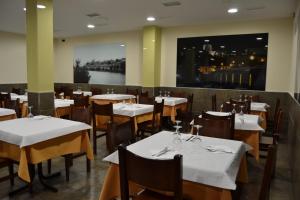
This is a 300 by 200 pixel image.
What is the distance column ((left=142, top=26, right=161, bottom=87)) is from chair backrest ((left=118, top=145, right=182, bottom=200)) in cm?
627

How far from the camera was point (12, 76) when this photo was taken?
9.19 m

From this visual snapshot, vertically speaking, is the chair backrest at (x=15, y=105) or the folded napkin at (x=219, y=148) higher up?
the chair backrest at (x=15, y=105)

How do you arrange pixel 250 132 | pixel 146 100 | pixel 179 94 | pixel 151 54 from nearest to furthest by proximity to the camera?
1. pixel 250 132
2. pixel 146 100
3. pixel 179 94
4. pixel 151 54

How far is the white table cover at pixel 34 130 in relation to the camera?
2555 millimetres

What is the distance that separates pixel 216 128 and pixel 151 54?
17.0 feet

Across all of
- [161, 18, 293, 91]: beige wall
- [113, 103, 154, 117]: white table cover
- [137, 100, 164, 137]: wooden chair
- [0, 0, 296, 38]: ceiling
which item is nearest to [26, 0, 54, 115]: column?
[0, 0, 296, 38]: ceiling

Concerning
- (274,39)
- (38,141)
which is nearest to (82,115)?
(38,141)

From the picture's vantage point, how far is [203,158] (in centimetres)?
193

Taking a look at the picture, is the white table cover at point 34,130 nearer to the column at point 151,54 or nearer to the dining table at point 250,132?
the dining table at point 250,132

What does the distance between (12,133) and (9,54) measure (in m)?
7.61

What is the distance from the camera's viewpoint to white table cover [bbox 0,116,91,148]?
255 centimetres

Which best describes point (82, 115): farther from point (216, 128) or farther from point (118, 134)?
point (216, 128)

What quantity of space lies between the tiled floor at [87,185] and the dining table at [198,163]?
1028mm

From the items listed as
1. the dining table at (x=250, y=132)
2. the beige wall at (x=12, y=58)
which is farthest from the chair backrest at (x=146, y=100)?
the beige wall at (x=12, y=58)
